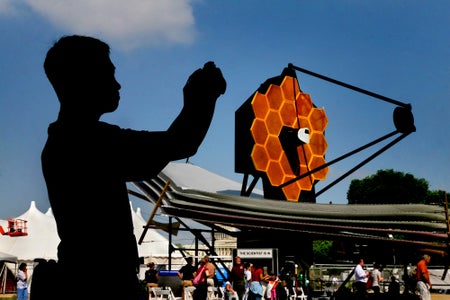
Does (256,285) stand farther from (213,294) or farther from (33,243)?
(33,243)

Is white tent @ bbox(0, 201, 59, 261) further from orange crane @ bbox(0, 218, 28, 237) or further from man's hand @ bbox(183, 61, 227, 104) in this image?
man's hand @ bbox(183, 61, 227, 104)

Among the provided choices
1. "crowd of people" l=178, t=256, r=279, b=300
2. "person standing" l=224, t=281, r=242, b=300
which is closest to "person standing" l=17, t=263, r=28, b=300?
"crowd of people" l=178, t=256, r=279, b=300

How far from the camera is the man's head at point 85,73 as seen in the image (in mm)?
1666

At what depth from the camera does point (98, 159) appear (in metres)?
1.60

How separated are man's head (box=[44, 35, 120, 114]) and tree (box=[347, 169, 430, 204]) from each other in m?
63.3

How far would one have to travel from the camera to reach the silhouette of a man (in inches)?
60.4

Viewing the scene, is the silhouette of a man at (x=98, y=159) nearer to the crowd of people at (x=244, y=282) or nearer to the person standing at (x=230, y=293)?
the crowd of people at (x=244, y=282)

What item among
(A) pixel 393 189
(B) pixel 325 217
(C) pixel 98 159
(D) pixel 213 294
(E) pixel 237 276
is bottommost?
(D) pixel 213 294

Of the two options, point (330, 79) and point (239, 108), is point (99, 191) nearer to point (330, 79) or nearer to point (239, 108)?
point (330, 79)

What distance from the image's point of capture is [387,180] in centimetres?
6494

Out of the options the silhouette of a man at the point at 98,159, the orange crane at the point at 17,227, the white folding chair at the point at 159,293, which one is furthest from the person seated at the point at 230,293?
the orange crane at the point at 17,227

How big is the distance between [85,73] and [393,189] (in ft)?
214

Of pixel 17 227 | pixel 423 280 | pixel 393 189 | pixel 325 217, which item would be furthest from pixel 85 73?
pixel 393 189

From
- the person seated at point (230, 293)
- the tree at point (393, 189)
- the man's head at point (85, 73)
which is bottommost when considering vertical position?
the person seated at point (230, 293)
